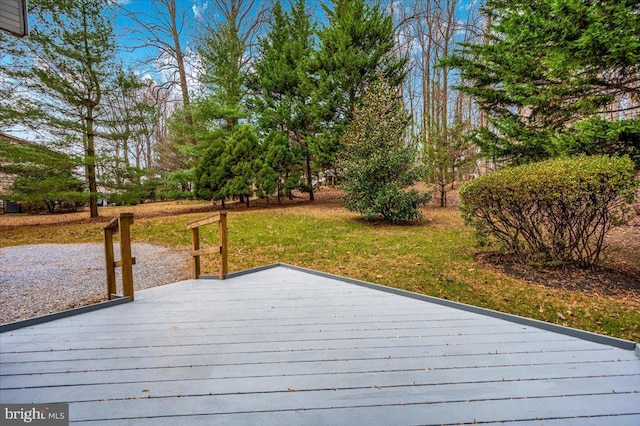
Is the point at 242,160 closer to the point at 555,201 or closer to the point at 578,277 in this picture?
the point at 555,201

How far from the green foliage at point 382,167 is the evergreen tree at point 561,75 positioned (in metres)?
2.07

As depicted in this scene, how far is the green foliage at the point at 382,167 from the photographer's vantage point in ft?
27.7

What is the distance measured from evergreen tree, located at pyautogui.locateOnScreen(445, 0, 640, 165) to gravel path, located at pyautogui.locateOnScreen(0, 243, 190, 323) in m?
6.53

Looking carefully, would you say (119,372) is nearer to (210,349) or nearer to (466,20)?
(210,349)

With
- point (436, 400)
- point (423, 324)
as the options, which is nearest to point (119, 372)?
point (436, 400)

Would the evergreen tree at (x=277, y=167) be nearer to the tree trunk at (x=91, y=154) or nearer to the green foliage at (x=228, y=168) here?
the green foliage at (x=228, y=168)

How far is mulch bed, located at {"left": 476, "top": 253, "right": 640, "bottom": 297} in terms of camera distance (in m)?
3.91

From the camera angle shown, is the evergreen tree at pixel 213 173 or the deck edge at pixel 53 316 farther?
the evergreen tree at pixel 213 173

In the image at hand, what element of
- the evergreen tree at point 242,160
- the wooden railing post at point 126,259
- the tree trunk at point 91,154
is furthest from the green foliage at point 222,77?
the wooden railing post at point 126,259

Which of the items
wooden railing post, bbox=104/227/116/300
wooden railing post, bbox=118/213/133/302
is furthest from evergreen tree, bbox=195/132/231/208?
wooden railing post, bbox=118/213/133/302

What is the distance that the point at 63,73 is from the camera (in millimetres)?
9328

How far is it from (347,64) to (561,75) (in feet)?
27.2

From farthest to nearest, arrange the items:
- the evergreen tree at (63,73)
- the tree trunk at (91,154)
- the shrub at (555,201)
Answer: the tree trunk at (91,154)
the evergreen tree at (63,73)
the shrub at (555,201)

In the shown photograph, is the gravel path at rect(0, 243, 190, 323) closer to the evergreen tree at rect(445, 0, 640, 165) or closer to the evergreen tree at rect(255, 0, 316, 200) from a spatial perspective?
the evergreen tree at rect(445, 0, 640, 165)
